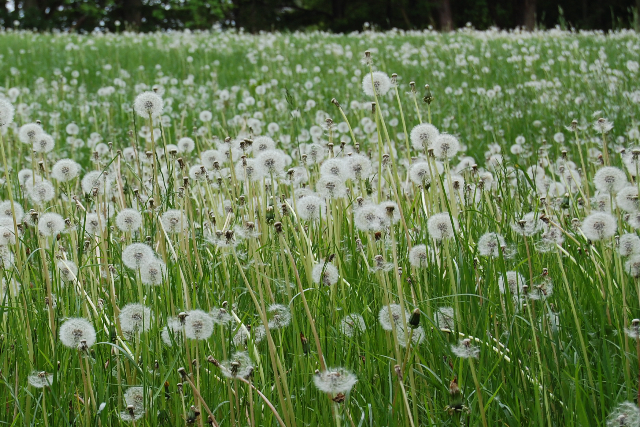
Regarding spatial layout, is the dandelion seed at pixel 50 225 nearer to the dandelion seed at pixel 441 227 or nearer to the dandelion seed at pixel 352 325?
the dandelion seed at pixel 352 325

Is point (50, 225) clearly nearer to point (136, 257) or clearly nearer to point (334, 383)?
point (136, 257)

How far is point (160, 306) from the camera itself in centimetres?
211

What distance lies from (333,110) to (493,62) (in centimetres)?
387

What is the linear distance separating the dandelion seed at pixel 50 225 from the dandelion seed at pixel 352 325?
1.07 m

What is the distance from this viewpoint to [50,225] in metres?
2.32

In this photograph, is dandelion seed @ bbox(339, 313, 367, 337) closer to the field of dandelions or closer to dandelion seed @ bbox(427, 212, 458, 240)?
the field of dandelions

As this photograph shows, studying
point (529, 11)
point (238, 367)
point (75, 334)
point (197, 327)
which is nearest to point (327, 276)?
point (197, 327)

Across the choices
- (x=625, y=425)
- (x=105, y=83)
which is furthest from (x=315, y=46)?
(x=625, y=425)

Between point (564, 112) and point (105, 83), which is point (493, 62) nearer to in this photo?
point (564, 112)

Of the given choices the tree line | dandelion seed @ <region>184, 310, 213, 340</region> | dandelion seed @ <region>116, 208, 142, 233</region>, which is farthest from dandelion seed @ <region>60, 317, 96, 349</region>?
the tree line

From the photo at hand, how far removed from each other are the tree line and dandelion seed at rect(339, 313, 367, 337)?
28.9 m

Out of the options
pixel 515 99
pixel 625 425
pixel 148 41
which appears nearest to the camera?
pixel 625 425

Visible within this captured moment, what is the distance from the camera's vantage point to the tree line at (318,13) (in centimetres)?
3100

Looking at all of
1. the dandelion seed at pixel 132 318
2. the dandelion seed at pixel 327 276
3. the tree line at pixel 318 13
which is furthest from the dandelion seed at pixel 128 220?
the tree line at pixel 318 13
